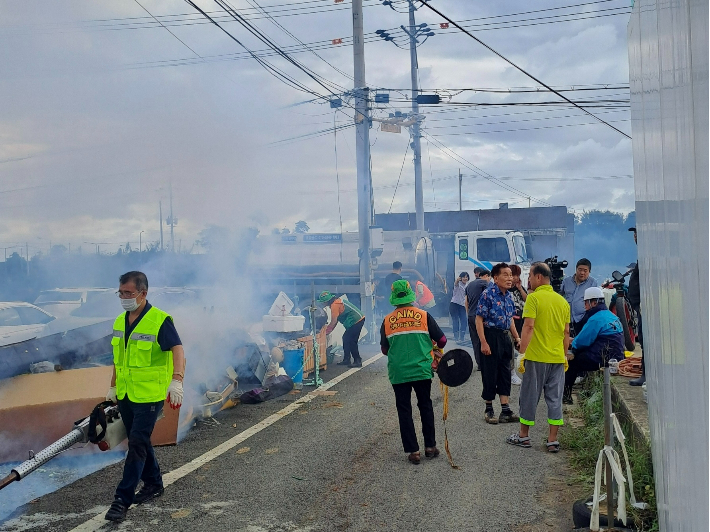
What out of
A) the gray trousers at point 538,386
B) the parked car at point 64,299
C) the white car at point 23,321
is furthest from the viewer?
the parked car at point 64,299

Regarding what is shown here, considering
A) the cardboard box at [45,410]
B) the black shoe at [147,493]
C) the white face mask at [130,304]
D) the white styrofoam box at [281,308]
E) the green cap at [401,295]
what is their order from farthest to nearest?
1. the white styrofoam box at [281,308]
2. the green cap at [401,295]
3. the cardboard box at [45,410]
4. the white face mask at [130,304]
5. the black shoe at [147,493]

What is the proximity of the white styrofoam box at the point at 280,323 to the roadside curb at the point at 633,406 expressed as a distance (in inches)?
195

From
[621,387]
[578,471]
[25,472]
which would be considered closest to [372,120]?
[621,387]

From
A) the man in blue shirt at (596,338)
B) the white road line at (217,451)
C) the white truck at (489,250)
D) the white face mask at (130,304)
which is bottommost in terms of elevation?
the white road line at (217,451)

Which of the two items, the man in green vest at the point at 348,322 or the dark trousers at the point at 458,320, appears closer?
the man in green vest at the point at 348,322

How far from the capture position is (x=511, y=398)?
9188 millimetres

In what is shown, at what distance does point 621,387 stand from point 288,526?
15.2ft

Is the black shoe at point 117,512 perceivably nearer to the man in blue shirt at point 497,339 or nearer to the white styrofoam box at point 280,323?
the man in blue shirt at point 497,339

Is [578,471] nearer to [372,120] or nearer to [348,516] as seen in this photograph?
[348,516]

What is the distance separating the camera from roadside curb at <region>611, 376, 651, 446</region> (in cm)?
569

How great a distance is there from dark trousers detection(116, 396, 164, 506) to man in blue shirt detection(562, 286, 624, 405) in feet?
16.3

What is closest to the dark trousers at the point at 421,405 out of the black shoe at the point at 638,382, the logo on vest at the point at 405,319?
the logo on vest at the point at 405,319

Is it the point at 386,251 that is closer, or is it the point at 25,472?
the point at 25,472

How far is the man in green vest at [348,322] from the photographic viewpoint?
12172mm
